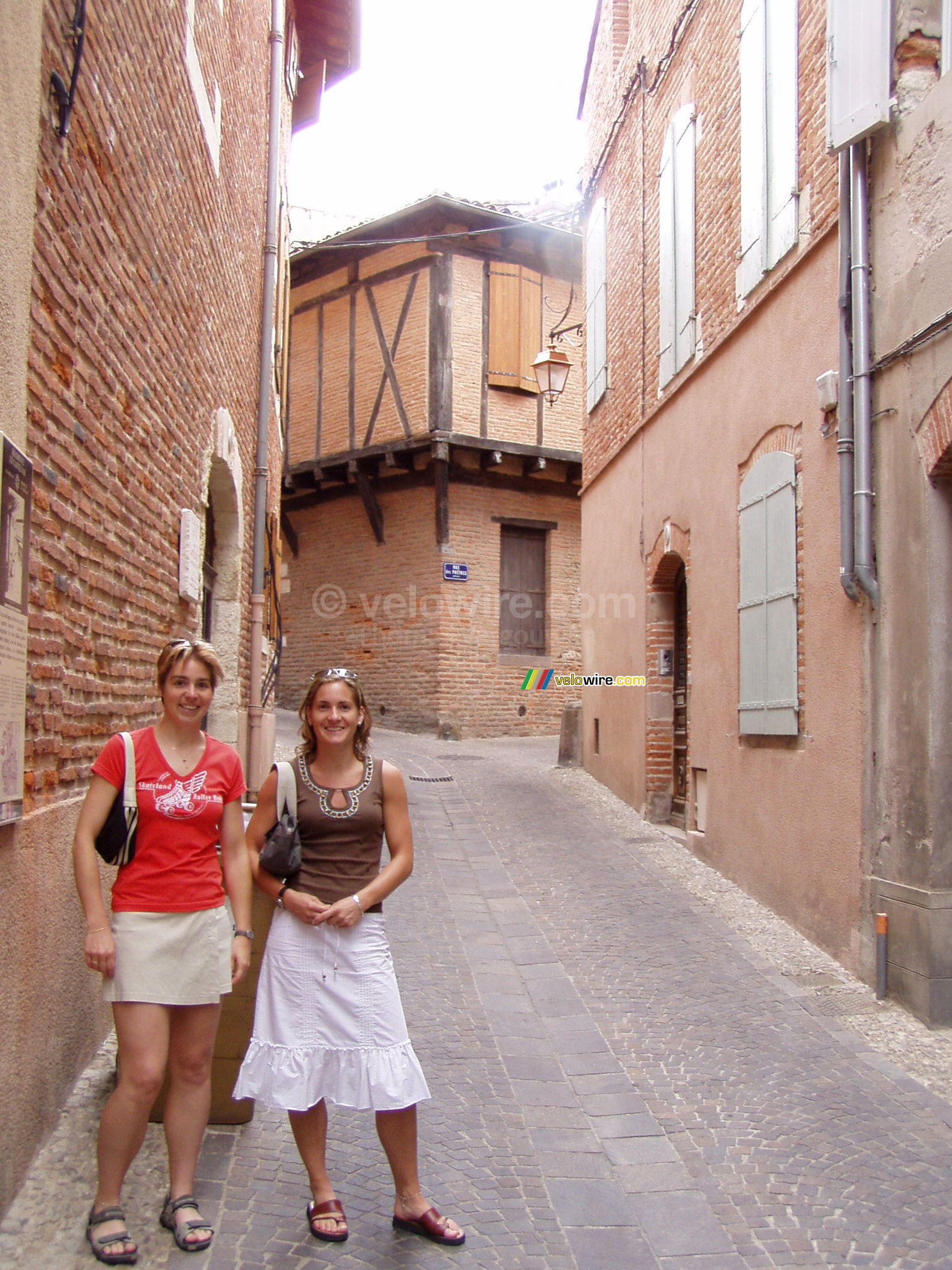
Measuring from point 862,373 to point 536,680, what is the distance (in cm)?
1147

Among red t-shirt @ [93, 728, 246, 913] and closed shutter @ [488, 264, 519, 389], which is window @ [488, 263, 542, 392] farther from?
red t-shirt @ [93, 728, 246, 913]

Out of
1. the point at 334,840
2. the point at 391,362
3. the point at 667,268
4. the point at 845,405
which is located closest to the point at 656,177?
the point at 667,268

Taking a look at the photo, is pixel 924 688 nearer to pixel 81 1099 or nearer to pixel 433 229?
pixel 81 1099

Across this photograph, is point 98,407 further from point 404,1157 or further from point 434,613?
point 434,613

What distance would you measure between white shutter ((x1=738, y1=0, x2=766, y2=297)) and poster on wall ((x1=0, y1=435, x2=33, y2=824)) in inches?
210

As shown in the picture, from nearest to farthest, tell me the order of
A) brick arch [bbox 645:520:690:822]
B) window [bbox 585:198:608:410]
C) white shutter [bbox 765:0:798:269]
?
white shutter [bbox 765:0:798:269], brick arch [bbox 645:520:690:822], window [bbox 585:198:608:410]

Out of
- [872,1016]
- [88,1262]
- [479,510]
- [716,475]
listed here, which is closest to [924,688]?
[872,1016]

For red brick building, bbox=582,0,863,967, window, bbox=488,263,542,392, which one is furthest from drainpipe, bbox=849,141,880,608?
window, bbox=488,263,542,392

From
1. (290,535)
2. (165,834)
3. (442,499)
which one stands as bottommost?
(165,834)

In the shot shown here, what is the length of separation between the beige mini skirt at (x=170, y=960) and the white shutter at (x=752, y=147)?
5709 mm

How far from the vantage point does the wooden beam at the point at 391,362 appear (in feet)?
53.3

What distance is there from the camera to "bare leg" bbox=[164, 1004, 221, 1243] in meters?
2.91

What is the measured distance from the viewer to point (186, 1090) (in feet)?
9.57

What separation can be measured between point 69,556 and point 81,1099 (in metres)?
1.82
